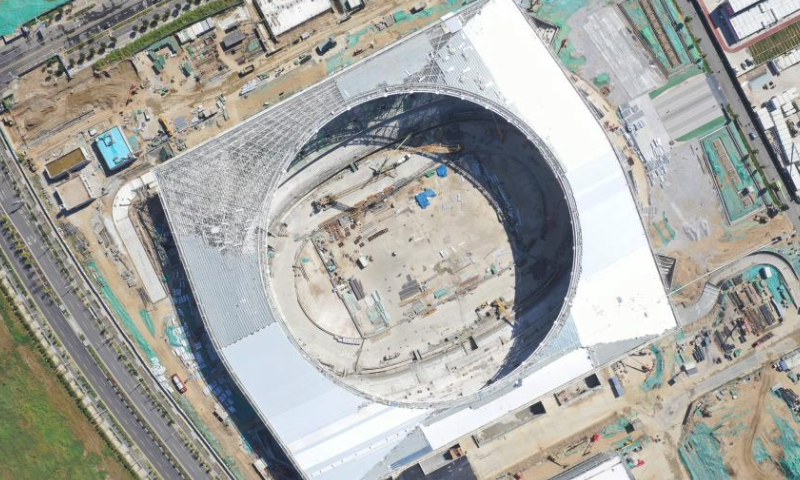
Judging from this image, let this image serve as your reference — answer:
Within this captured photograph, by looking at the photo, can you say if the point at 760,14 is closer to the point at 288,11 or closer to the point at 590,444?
the point at 590,444

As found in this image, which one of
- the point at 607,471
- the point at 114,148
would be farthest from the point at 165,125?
the point at 607,471

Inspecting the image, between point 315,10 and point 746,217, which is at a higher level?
point 315,10

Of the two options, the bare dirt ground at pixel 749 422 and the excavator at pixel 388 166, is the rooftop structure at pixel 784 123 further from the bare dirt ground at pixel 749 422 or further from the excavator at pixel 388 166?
the excavator at pixel 388 166

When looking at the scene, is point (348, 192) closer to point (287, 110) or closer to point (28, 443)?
point (287, 110)

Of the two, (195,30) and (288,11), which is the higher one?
(195,30)

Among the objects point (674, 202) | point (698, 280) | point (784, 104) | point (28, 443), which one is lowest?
point (698, 280)

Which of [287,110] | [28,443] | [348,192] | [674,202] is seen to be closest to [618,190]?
[674,202]

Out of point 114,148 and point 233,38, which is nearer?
point 114,148
